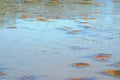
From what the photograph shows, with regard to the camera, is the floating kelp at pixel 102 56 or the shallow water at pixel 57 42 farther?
the floating kelp at pixel 102 56

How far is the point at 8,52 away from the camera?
5.74 meters

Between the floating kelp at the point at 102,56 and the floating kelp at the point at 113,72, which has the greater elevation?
the floating kelp at the point at 113,72

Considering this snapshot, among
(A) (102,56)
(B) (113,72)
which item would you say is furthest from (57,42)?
(B) (113,72)

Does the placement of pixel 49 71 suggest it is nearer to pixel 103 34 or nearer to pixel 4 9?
pixel 103 34

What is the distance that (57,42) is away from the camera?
6.52 meters

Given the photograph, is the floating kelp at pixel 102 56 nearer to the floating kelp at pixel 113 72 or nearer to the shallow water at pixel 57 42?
the shallow water at pixel 57 42

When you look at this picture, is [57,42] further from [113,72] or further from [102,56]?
[113,72]

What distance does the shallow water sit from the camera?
4.83 meters

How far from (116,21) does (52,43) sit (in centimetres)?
295

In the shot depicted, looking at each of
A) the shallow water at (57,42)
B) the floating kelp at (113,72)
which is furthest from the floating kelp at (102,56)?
the floating kelp at (113,72)

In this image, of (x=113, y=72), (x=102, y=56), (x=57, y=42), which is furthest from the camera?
(x=57, y=42)

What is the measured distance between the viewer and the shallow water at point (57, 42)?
15.9ft

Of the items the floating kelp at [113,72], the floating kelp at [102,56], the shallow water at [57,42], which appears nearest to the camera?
the floating kelp at [113,72]

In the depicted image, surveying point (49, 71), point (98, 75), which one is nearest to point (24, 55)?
point (49, 71)
